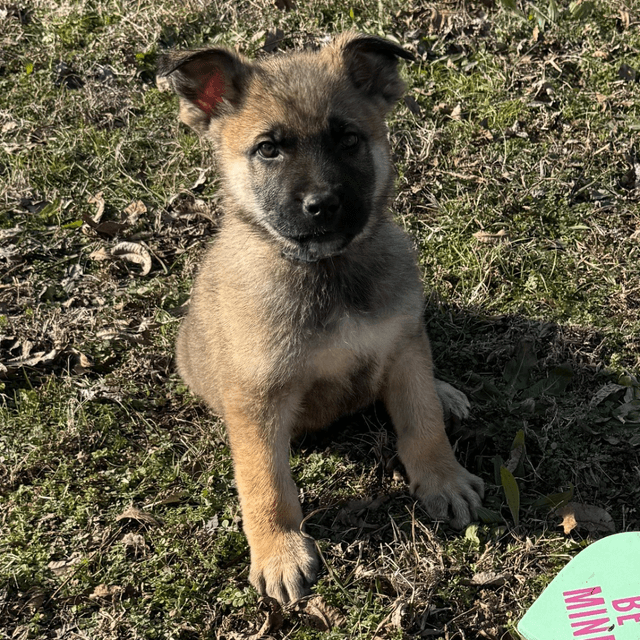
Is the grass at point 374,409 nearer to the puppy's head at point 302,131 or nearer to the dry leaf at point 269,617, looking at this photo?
the dry leaf at point 269,617

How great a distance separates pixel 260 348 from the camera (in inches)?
138

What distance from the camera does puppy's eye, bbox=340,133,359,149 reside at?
3402 millimetres

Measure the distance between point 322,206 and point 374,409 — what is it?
164cm

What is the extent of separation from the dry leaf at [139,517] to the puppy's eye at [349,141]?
7.04 ft

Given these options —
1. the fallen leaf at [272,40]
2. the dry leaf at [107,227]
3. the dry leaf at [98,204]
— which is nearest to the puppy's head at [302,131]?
the dry leaf at [107,227]

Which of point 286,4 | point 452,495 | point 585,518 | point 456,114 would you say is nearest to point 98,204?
point 286,4

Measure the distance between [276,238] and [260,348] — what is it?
51 cm

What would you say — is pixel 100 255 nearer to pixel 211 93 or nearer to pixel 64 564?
pixel 211 93

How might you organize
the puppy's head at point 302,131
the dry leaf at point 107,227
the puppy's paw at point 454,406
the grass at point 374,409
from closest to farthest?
the puppy's head at point 302,131 → the grass at point 374,409 → the puppy's paw at point 454,406 → the dry leaf at point 107,227

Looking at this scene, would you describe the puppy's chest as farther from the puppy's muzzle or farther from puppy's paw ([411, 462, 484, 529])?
puppy's paw ([411, 462, 484, 529])

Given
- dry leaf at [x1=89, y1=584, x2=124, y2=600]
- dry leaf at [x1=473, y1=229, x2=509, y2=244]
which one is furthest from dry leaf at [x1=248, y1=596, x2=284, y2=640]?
dry leaf at [x1=473, y1=229, x2=509, y2=244]

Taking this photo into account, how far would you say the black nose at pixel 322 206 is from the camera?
3.17 metres

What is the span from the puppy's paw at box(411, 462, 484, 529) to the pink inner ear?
214 centimetres

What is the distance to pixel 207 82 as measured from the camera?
142 inches
